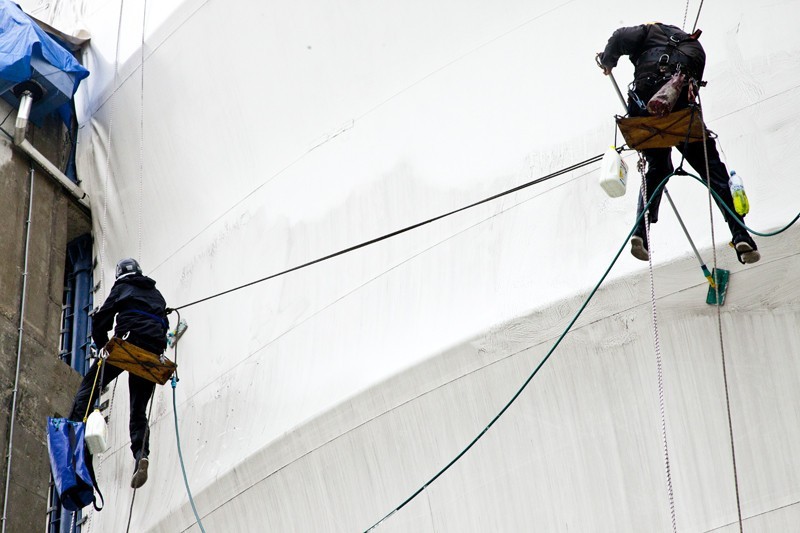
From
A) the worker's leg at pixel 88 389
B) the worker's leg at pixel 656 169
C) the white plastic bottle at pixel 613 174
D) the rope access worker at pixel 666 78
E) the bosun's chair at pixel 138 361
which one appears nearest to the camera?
the white plastic bottle at pixel 613 174

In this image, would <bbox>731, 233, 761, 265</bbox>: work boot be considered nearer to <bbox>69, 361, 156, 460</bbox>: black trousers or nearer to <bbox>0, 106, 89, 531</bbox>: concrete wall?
<bbox>69, 361, 156, 460</bbox>: black trousers

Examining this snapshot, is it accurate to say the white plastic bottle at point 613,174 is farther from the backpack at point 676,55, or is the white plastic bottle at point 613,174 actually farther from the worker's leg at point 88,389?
the worker's leg at point 88,389

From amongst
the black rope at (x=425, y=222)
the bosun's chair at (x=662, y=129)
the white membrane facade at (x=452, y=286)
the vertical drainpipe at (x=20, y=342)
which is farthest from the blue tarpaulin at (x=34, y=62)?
the bosun's chair at (x=662, y=129)

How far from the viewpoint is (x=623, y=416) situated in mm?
9164

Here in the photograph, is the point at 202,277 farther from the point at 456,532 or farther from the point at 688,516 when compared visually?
the point at 688,516

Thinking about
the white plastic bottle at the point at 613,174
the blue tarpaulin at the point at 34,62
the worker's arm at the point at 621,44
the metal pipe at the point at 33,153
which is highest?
the blue tarpaulin at the point at 34,62

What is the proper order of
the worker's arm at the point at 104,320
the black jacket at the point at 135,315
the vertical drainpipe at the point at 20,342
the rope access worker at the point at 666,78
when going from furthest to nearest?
the vertical drainpipe at the point at 20,342 < the worker's arm at the point at 104,320 < the black jacket at the point at 135,315 < the rope access worker at the point at 666,78

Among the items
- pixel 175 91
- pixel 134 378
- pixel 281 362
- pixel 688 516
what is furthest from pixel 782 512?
pixel 175 91

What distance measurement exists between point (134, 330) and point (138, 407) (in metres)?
0.89

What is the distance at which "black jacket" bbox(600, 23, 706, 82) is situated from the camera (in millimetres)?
8391

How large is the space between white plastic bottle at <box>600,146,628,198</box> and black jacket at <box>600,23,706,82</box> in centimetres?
67

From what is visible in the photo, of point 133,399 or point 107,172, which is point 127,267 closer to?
point 133,399

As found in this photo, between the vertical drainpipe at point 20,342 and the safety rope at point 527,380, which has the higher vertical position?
the vertical drainpipe at point 20,342

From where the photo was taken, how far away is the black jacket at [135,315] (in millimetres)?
10664
